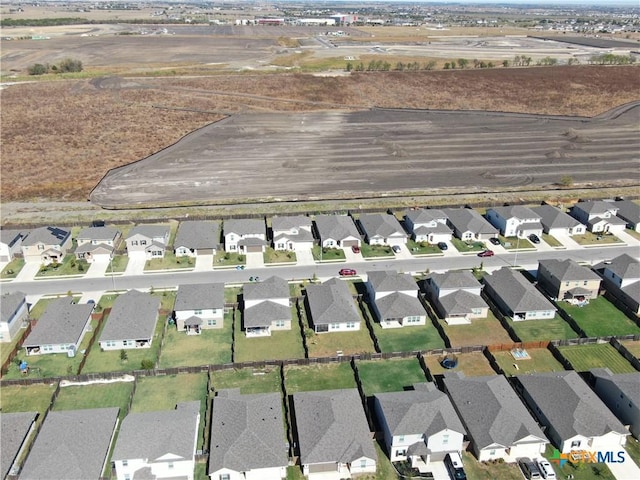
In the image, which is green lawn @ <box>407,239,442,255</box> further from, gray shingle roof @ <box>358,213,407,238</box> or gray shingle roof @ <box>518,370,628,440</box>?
gray shingle roof @ <box>518,370,628,440</box>

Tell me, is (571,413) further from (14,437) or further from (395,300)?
(14,437)

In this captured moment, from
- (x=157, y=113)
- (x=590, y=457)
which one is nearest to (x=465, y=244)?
(x=590, y=457)

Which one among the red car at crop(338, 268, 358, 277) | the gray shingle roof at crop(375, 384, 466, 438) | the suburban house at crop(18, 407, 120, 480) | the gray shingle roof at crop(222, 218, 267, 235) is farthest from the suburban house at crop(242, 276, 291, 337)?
the suburban house at crop(18, 407, 120, 480)

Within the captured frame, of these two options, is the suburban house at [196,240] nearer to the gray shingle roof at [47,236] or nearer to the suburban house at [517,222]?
the gray shingle roof at [47,236]

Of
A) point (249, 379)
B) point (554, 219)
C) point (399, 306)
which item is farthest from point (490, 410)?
point (554, 219)

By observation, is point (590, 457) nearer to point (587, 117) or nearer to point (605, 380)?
point (605, 380)

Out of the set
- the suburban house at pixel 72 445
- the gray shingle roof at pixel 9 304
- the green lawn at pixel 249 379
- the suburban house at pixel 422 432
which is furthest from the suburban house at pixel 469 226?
the gray shingle roof at pixel 9 304
